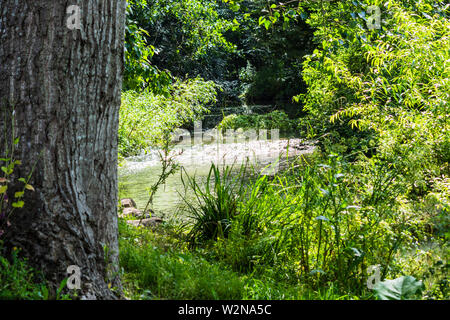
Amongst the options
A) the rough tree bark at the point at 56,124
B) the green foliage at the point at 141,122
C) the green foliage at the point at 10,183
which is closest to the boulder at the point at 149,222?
the rough tree bark at the point at 56,124

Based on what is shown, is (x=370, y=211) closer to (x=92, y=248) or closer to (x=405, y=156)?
(x=405, y=156)

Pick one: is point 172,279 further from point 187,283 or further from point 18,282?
point 18,282

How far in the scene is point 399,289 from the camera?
6.85ft

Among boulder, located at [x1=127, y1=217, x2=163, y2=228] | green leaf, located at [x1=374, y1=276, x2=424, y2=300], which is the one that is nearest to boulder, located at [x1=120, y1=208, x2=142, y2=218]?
boulder, located at [x1=127, y1=217, x2=163, y2=228]

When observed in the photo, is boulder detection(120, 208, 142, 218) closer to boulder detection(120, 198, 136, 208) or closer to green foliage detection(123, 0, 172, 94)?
boulder detection(120, 198, 136, 208)

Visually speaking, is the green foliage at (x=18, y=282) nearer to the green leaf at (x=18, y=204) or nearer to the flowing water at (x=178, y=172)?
the green leaf at (x=18, y=204)

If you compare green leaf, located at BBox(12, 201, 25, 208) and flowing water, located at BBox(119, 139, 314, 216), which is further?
flowing water, located at BBox(119, 139, 314, 216)

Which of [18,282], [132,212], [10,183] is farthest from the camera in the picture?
[132,212]

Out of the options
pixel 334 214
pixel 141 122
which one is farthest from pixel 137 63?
pixel 141 122

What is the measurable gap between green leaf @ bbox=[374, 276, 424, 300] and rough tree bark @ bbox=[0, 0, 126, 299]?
1402 millimetres

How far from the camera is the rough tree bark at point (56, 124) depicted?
2.01 metres

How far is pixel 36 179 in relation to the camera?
79.5 inches

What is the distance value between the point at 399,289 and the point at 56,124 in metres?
1.94

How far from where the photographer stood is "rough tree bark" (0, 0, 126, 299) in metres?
2.01
